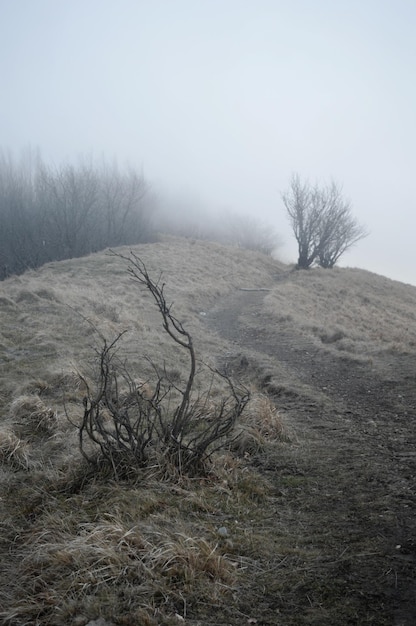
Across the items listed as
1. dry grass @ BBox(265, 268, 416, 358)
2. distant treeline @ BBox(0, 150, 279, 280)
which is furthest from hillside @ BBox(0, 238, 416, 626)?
distant treeline @ BBox(0, 150, 279, 280)

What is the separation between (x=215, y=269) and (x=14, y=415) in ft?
69.8

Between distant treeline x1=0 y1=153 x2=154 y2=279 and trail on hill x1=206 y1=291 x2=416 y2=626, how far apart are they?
3111 cm

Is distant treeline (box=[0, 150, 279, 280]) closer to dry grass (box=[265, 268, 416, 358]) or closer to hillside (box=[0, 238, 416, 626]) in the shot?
dry grass (box=[265, 268, 416, 358])

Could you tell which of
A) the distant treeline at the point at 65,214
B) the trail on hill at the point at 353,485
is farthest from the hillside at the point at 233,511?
the distant treeline at the point at 65,214

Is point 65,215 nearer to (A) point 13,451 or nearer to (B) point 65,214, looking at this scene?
(B) point 65,214

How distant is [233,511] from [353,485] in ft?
3.46

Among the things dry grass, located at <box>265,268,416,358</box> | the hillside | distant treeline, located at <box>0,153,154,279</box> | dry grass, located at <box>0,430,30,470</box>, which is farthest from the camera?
distant treeline, located at <box>0,153,154,279</box>

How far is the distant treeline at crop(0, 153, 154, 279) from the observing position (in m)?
36.4

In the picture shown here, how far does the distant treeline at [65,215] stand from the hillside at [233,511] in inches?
1199

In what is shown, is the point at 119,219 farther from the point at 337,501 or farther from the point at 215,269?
the point at 337,501

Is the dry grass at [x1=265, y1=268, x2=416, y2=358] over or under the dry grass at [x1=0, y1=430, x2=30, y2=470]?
over

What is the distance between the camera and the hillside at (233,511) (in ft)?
7.45

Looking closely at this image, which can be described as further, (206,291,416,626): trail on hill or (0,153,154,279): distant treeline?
(0,153,154,279): distant treeline

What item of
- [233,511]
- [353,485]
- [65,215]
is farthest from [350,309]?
[65,215]
